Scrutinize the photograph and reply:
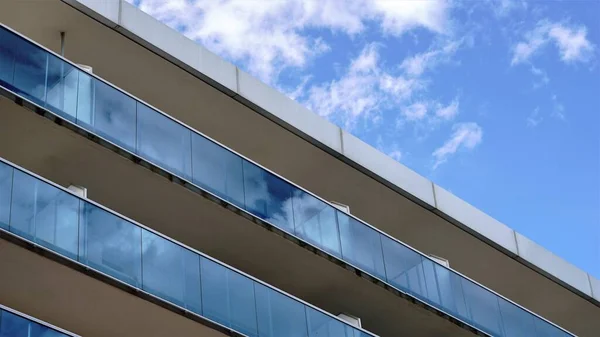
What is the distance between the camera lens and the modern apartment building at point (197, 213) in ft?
57.0

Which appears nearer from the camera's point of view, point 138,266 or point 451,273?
point 138,266

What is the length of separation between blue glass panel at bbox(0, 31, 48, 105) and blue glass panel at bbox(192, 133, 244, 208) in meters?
2.75

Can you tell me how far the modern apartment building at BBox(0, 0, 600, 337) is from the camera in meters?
17.4

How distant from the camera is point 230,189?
2033cm

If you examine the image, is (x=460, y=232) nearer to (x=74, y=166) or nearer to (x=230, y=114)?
(x=230, y=114)

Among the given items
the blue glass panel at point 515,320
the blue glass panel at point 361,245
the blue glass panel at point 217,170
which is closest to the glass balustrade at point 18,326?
the blue glass panel at point 217,170

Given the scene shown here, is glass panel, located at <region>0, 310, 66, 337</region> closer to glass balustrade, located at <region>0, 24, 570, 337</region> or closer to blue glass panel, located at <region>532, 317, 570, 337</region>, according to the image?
glass balustrade, located at <region>0, 24, 570, 337</region>

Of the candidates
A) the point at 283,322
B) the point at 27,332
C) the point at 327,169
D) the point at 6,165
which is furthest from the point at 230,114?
the point at 27,332

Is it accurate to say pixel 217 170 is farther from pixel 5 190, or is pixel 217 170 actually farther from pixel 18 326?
pixel 18 326

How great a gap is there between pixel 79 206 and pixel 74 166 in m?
1.63

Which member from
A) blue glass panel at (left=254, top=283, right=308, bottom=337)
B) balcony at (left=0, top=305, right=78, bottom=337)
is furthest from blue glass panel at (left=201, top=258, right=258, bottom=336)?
balcony at (left=0, top=305, right=78, bottom=337)

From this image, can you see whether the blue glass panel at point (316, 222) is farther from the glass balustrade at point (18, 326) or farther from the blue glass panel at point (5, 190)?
the glass balustrade at point (18, 326)

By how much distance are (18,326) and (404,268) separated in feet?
27.4

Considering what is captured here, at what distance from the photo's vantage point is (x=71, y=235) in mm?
17234
